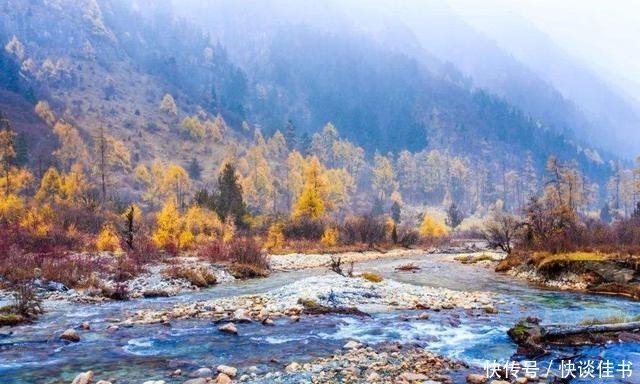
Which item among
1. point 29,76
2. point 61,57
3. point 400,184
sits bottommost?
point 400,184

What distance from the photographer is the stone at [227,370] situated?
1109 centimetres

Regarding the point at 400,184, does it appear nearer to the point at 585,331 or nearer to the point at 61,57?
the point at 61,57

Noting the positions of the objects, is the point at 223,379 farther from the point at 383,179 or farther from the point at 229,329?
the point at 383,179

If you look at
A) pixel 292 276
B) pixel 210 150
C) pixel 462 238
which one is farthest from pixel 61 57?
pixel 292 276

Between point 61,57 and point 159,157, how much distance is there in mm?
73698

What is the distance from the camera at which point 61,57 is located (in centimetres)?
17112

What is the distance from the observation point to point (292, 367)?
1164 centimetres

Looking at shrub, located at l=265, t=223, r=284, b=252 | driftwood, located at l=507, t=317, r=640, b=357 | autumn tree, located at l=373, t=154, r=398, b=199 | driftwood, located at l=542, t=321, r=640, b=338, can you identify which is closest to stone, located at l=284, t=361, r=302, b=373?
driftwood, located at l=507, t=317, r=640, b=357

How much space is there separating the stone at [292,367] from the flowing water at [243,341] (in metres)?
0.34

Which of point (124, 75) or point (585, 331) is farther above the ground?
point (124, 75)

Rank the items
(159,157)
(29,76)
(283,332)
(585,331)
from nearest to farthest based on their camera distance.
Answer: (585,331) < (283,332) < (159,157) < (29,76)

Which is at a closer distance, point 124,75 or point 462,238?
point 462,238

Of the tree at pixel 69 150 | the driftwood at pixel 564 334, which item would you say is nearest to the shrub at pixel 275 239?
the driftwood at pixel 564 334

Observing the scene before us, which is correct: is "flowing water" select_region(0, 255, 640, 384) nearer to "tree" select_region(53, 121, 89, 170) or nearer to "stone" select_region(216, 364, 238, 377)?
"stone" select_region(216, 364, 238, 377)
